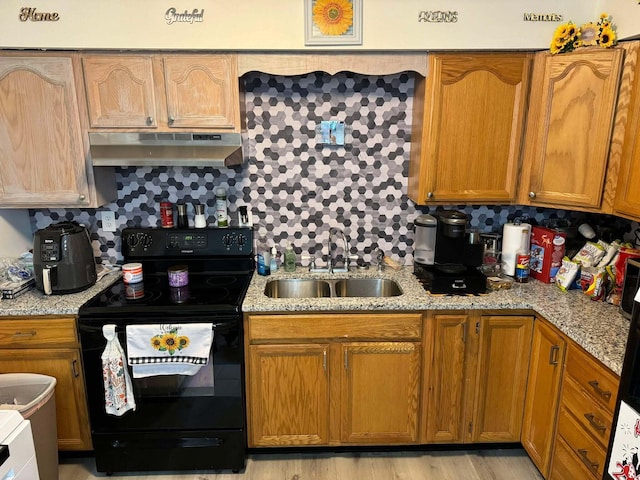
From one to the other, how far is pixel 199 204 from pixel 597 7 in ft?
7.38

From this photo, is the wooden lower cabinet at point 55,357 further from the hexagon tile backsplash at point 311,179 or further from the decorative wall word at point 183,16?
the decorative wall word at point 183,16

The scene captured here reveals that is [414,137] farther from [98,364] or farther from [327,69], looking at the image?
[98,364]

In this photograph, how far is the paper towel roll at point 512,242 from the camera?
7.99ft

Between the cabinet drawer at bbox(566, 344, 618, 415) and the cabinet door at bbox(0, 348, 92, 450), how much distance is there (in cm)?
224

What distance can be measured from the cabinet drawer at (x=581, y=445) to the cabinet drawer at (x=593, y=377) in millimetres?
169

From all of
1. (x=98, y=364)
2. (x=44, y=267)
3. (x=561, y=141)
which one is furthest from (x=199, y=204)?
(x=561, y=141)

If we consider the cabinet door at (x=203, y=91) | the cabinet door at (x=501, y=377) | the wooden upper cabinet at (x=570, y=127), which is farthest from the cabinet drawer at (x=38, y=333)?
the wooden upper cabinet at (x=570, y=127)

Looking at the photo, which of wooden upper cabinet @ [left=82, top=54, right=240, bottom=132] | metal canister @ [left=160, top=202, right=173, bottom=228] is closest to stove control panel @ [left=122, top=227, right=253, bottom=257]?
metal canister @ [left=160, top=202, right=173, bottom=228]

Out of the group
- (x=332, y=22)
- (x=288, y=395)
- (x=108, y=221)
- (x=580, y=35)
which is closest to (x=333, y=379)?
(x=288, y=395)

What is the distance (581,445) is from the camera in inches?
69.9

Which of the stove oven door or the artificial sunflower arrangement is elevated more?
the artificial sunflower arrangement

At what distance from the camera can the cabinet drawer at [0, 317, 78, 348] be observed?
2098 mm

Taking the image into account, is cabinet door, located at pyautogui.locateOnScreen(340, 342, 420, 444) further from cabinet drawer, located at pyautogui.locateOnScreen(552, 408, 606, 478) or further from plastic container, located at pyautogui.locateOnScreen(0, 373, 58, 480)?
plastic container, located at pyautogui.locateOnScreen(0, 373, 58, 480)

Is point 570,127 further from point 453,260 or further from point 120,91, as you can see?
point 120,91
